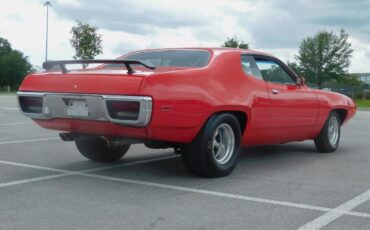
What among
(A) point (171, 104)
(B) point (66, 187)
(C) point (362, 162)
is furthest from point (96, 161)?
(C) point (362, 162)

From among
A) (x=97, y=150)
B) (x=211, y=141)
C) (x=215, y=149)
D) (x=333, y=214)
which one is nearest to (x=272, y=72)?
(x=215, y=149)

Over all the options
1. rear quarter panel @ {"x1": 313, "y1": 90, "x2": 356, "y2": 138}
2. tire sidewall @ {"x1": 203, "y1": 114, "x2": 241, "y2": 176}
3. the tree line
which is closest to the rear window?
Result: tire sidewall @ {"x1": 203, "y1": 114, "x2": 241, "y2": 176}

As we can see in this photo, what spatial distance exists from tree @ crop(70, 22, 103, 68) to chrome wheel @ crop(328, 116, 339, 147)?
98.8 ft

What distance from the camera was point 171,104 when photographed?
17.1ft

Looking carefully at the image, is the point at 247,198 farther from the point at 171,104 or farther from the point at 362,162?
the point at 362,162

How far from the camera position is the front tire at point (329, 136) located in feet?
26.8

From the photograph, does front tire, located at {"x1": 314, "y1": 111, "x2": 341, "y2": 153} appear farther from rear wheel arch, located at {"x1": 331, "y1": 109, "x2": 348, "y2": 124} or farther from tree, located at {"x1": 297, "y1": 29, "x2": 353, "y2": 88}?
tree, located at {"x1": 297, "y1": 29, "x2": 353, "y2": 88}

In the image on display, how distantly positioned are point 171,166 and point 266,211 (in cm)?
240

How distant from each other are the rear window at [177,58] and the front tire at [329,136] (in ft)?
9.09

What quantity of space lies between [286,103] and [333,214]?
2.71 m

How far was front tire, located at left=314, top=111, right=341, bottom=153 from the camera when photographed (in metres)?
8.17

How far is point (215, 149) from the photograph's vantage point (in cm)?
602

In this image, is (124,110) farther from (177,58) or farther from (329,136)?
(329,136)

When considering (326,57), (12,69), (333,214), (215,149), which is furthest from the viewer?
(12,69)
